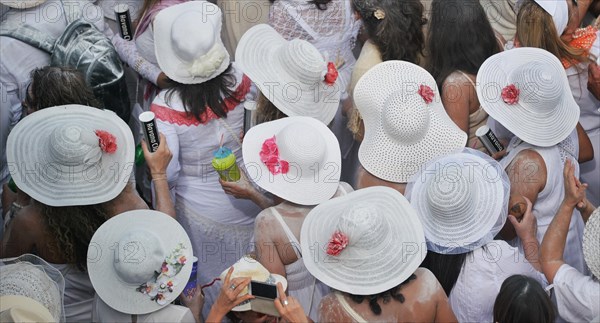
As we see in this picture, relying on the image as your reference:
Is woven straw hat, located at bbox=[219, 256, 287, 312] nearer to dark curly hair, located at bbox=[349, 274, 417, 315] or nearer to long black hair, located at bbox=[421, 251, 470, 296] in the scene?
dark curly hair, located at bbox=[349, 274, 417, 315]

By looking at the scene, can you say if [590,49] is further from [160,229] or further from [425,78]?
[160,229]

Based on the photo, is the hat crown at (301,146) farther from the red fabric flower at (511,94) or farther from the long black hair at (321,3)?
the long black hair at (321,3)

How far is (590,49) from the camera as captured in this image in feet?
15.4

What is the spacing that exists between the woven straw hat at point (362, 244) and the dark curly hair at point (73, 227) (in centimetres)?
99

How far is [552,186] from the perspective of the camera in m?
4.05

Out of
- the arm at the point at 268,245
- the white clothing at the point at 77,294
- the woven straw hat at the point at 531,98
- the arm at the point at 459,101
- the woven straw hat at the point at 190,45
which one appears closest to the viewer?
the arm at the point at 268,245

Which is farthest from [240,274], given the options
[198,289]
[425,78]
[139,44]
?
[139,44]

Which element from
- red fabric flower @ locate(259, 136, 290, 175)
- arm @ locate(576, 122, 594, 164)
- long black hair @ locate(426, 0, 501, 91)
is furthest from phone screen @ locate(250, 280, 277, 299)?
arm @ locate(576, 122, 594, 164)

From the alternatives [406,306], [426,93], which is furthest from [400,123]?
[406,306]

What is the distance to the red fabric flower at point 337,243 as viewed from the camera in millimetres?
3424

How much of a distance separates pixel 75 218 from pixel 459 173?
1736 millimetres

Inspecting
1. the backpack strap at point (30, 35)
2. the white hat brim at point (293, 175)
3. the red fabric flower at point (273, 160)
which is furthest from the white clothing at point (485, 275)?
the backpack strap at point (30, 35)

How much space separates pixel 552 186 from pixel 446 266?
0.68m

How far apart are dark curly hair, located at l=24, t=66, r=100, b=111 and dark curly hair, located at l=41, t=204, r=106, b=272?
1.76ft
